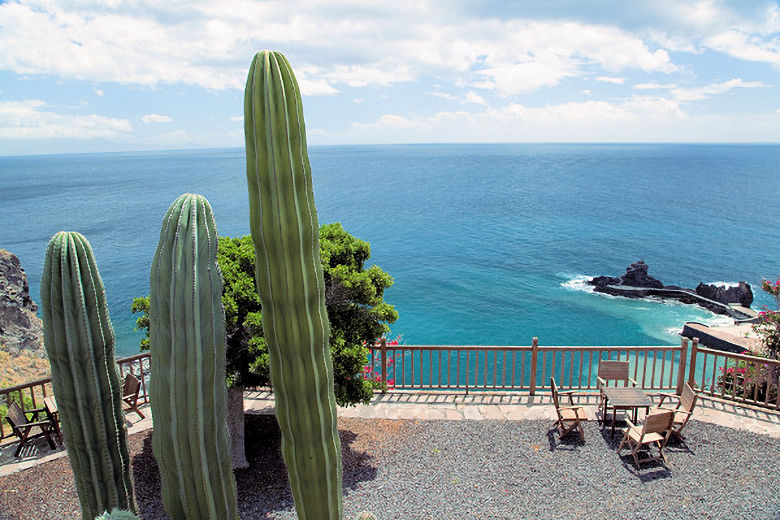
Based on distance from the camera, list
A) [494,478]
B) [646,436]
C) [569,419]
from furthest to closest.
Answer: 1. [569,419]
2. [646,436]
3. [494,478]

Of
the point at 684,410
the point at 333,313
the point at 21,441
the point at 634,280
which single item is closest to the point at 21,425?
the point at 21,441

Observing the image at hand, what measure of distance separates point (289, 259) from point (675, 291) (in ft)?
122

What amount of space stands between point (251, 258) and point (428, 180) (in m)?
108

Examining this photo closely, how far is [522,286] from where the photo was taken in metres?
37.2

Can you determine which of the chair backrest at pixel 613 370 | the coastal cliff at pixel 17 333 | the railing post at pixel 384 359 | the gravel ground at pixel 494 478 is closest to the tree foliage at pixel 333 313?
the gravel ground at pixel 494 478

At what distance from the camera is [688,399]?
27.7 ft

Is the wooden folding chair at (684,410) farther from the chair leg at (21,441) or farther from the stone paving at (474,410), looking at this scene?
the chair leg at (21,441)

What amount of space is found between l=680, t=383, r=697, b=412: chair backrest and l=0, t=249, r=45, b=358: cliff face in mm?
25842

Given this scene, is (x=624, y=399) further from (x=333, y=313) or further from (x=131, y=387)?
(x=131, y=387)

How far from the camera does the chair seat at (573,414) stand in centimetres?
849

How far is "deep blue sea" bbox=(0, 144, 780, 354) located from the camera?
3067cm

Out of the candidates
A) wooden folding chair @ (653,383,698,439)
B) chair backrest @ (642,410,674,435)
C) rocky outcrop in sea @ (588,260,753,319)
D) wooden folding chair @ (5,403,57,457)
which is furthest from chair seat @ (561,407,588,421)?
rocky outcrop in sea @ (588,260,753,319)

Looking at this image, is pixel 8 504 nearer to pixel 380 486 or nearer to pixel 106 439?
pixel 106 439

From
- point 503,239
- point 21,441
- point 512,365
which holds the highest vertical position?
point 21,441
